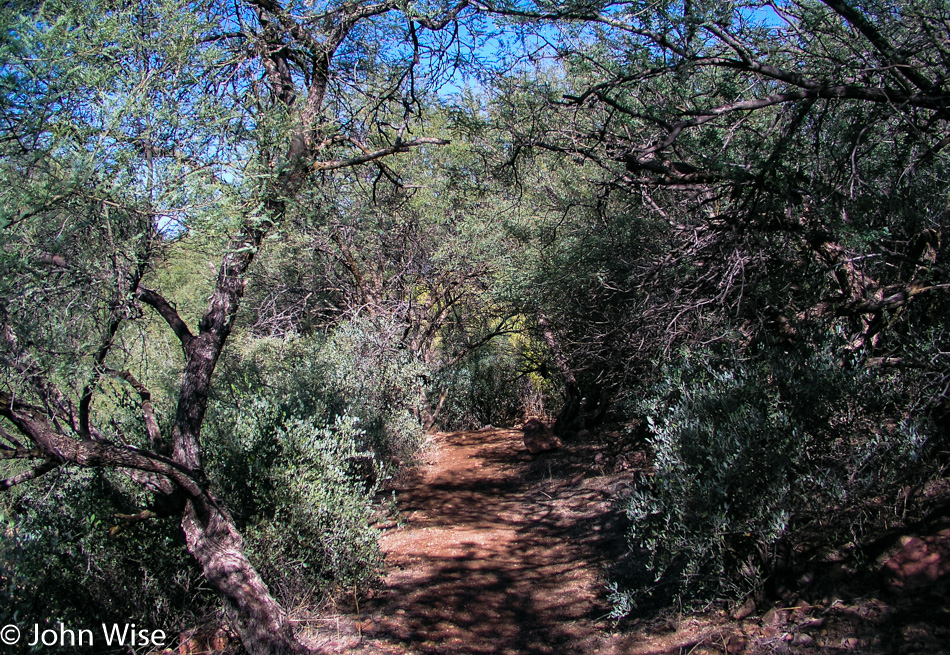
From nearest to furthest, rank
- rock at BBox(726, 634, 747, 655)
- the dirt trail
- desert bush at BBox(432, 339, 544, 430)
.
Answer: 1. rock at BBox(726, 634, 747, 655)
2. the dirt trail
3. desert bush at BBox(432, 339, 544, 430)

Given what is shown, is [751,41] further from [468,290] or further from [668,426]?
[468,290]

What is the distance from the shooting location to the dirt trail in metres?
4.41

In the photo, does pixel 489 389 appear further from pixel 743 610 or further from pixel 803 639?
pixel 803 639

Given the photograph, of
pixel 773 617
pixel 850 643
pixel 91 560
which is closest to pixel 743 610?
pixel 773 617

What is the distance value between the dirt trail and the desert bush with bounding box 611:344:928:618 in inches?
35.8

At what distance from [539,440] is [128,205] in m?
7.43

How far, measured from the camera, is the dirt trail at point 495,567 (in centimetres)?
441

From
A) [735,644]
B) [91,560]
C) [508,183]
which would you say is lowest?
[735,644]

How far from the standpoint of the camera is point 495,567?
5758 mm

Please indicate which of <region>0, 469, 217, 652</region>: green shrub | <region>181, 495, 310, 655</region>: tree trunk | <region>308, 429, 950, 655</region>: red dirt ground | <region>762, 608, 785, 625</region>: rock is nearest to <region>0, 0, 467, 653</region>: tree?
<region>181, 495, 310, 655</region>: tree trunk

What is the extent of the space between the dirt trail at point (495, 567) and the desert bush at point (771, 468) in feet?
2.98

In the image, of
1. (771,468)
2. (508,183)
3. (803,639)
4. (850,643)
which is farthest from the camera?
(508,183)

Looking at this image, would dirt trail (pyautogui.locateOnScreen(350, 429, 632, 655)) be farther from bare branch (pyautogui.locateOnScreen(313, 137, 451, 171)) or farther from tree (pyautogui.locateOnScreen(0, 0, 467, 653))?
bare branch (pyautogui.locateOnScreen(313, 137, 451, 171))

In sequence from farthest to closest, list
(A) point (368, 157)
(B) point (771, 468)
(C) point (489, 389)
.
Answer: (C) point (489, 389) < (A) point (368, 157) < (B) point (771, 468)
